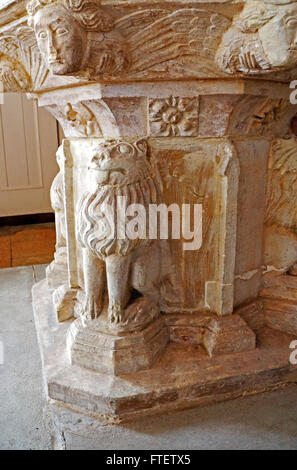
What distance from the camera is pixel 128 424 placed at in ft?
5.06

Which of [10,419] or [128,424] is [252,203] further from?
[10,419]

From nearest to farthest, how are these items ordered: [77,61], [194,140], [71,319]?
[77,61] → [194,140] → [71,319]

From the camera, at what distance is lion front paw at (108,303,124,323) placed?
5.56 feet

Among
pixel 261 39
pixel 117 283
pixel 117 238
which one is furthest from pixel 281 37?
pixel 117 283

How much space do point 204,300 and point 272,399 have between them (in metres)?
0.50

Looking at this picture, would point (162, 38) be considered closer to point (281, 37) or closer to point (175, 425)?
point (281, 37)

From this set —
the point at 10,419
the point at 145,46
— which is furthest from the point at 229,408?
the point at 145,46

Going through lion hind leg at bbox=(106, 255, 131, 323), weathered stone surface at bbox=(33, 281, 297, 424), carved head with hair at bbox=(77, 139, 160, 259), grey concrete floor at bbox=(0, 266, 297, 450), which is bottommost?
grey concrete floor at bbox=(0, 266, 297, 450)

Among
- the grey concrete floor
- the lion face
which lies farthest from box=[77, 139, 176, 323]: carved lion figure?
the grey concrete floor

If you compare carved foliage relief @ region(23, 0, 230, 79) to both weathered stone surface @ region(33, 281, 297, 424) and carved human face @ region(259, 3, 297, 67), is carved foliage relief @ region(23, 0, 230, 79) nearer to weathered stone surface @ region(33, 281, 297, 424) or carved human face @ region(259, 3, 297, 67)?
carved human face @ region(259, 3, 297, 67)

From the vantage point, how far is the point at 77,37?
1321mm

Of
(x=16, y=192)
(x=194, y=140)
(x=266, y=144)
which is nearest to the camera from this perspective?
(x=194, y=140)

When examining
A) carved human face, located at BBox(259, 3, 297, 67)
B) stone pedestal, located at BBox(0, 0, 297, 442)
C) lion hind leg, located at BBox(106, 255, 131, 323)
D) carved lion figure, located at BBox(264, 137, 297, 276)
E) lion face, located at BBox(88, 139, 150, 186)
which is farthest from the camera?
carved lion figure, located at BBox(264, 137, 297, 276)

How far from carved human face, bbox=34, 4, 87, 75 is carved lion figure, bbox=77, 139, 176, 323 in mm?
338
